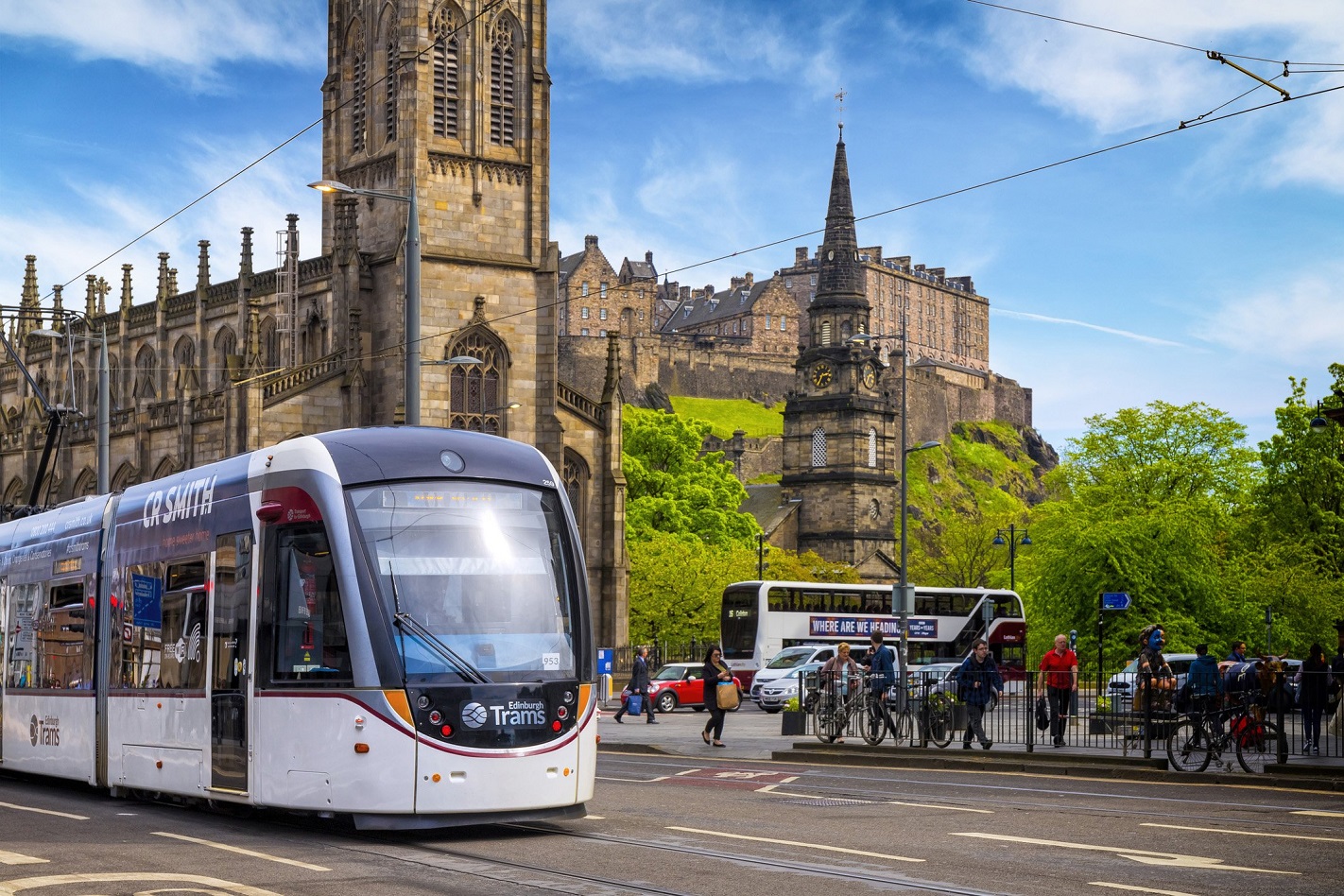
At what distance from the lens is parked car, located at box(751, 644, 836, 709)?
4912 centimetres

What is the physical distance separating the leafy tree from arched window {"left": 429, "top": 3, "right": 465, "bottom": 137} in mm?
34322

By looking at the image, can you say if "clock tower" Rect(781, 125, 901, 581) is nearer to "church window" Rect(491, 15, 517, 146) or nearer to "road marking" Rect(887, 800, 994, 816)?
"church window" Rect(491, 15, 517, 146)

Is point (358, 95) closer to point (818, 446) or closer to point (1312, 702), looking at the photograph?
point (1312, 702)

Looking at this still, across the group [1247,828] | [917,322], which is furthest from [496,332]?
[917,322]

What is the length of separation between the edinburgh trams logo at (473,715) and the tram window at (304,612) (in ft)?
3.07

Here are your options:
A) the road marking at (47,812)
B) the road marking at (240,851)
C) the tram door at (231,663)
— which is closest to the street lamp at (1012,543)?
the road marking at (47,812)

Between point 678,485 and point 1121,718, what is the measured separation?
207 ft

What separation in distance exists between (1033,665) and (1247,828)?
55.2 m

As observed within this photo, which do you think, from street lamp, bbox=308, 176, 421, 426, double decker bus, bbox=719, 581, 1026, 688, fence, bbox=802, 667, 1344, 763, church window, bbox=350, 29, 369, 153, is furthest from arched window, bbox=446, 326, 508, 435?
street lamp, bbox=308, 176, 421, 426

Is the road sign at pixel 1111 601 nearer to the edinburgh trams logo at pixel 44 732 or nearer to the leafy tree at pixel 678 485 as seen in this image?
the edinburgh trams logo at pixel 44 732

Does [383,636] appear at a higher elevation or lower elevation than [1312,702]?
higher

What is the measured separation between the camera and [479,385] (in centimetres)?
5275

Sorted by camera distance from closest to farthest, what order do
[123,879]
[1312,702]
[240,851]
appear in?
[123,879], [240,851], [1312,702]

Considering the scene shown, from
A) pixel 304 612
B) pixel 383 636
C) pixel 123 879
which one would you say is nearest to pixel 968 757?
pixel 304 612
